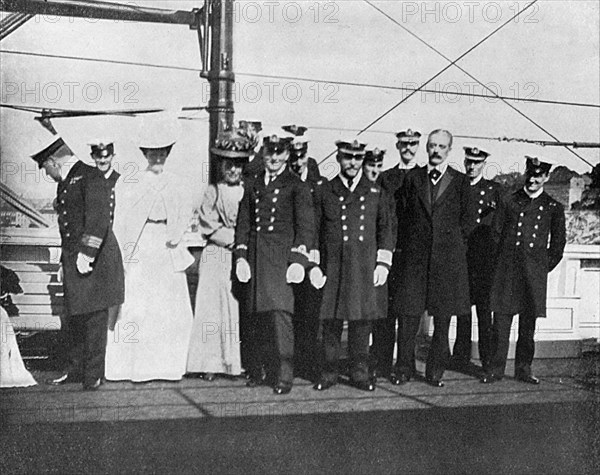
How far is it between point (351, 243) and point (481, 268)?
63cm

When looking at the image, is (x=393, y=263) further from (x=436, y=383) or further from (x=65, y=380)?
(x=65, y=380)

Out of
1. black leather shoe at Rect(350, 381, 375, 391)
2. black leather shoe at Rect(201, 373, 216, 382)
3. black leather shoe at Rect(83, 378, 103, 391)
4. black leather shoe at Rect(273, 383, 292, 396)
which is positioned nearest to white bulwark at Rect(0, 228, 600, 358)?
black leather shoe at Rect(83, 378, 103, 391)

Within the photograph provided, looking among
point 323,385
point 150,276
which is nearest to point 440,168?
point 323,385

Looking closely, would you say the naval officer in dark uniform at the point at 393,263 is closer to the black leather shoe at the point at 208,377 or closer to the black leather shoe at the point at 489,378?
the black leather shoe at the point at 489,378

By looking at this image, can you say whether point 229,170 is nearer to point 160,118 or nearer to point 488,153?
point 160,118

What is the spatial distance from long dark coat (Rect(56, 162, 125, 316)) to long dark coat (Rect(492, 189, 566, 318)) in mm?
1632

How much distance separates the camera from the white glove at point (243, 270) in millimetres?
3244

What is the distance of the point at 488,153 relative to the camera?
3.37 metres

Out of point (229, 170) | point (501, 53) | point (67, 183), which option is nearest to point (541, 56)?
point (501, 53)

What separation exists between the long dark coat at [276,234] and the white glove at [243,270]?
0.06 ft

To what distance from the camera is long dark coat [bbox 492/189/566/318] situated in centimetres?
342

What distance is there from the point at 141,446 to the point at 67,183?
1.06 metres

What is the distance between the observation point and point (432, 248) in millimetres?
3336

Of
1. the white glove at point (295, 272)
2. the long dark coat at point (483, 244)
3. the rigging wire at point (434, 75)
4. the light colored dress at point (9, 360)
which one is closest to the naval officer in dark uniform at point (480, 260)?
the long dark coat at point (483, 244)
